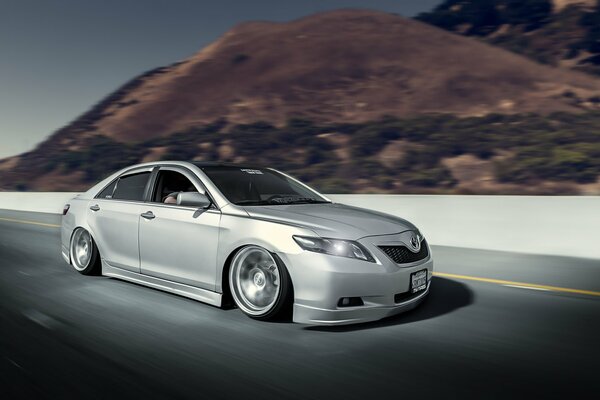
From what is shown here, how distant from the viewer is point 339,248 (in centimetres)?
491

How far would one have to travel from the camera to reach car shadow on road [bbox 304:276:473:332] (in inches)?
201

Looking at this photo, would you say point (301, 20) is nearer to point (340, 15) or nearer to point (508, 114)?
point (340, 15)

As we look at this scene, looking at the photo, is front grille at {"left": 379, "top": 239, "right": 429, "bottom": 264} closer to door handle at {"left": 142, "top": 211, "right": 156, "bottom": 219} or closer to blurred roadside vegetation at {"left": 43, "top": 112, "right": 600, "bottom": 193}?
door handle at {"left": 142, "top": 211, "right": 156, "bottom": 219}

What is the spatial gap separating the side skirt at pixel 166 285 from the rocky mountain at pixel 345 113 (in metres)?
27.0

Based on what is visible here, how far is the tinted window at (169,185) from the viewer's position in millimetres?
6512

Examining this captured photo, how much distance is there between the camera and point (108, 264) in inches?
271

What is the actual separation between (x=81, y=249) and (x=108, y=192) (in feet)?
2.65

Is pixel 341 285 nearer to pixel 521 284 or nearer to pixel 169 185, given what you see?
pixel 169 185

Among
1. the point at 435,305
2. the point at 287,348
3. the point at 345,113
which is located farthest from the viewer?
the point at 345,113

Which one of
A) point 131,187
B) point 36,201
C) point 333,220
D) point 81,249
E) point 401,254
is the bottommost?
point 81,249

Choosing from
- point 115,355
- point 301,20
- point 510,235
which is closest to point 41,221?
point 510,235

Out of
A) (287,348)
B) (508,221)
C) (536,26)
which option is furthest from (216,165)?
(536,26)

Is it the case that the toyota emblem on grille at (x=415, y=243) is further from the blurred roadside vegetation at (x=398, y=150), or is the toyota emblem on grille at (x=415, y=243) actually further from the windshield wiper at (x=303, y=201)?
the blurred roadside vegetation at (x=398, y=150)

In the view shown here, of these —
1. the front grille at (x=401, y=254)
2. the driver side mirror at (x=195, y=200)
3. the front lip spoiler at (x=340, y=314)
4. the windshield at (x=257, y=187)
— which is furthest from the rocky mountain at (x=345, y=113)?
the front lip spoiler at (x=340, y=314)
